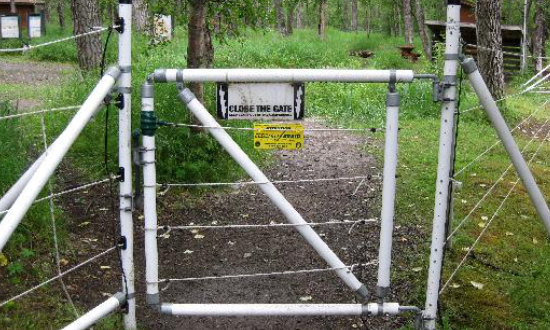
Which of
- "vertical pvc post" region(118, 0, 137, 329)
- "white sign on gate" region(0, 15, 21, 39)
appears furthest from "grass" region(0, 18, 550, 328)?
"white sign on gate" region(0, 15, 21, 39)

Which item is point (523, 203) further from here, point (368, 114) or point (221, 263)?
point (368, 114)

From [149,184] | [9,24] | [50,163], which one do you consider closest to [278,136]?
[149,184]

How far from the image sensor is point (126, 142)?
375cm

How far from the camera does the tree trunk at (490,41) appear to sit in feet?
36.6

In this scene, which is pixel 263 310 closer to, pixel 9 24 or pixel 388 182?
pixel 388 182

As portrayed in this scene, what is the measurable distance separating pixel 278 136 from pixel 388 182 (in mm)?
669

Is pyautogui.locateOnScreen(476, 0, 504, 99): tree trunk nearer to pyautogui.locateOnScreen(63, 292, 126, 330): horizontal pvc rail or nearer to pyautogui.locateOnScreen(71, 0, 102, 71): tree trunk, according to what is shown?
pyautogui.locateOnScreen(71, 0, 102, 71): tree trunk

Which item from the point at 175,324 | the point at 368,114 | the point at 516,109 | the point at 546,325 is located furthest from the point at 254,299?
the point at 516,109

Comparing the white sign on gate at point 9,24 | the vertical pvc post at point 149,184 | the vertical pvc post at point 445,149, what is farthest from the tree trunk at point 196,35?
the white sign on gate at point 9,24

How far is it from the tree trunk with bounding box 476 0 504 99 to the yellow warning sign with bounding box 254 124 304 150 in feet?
26.8

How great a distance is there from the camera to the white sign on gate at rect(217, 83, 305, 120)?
3654mm

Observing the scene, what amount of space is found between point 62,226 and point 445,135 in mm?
3269

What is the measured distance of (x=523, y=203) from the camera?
6.92 m

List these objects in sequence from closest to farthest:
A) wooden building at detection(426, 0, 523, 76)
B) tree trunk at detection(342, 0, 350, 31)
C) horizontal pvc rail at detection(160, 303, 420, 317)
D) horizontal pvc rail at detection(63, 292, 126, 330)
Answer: horizontal pvc rail at detection(63, 292, 126, 330) < horizontal pvc rail at detection(160, 303, 420, 317) < wooden building at detection(426, 0, 523, 76) < tree trunk at detection(342, 0, 350, 31)
